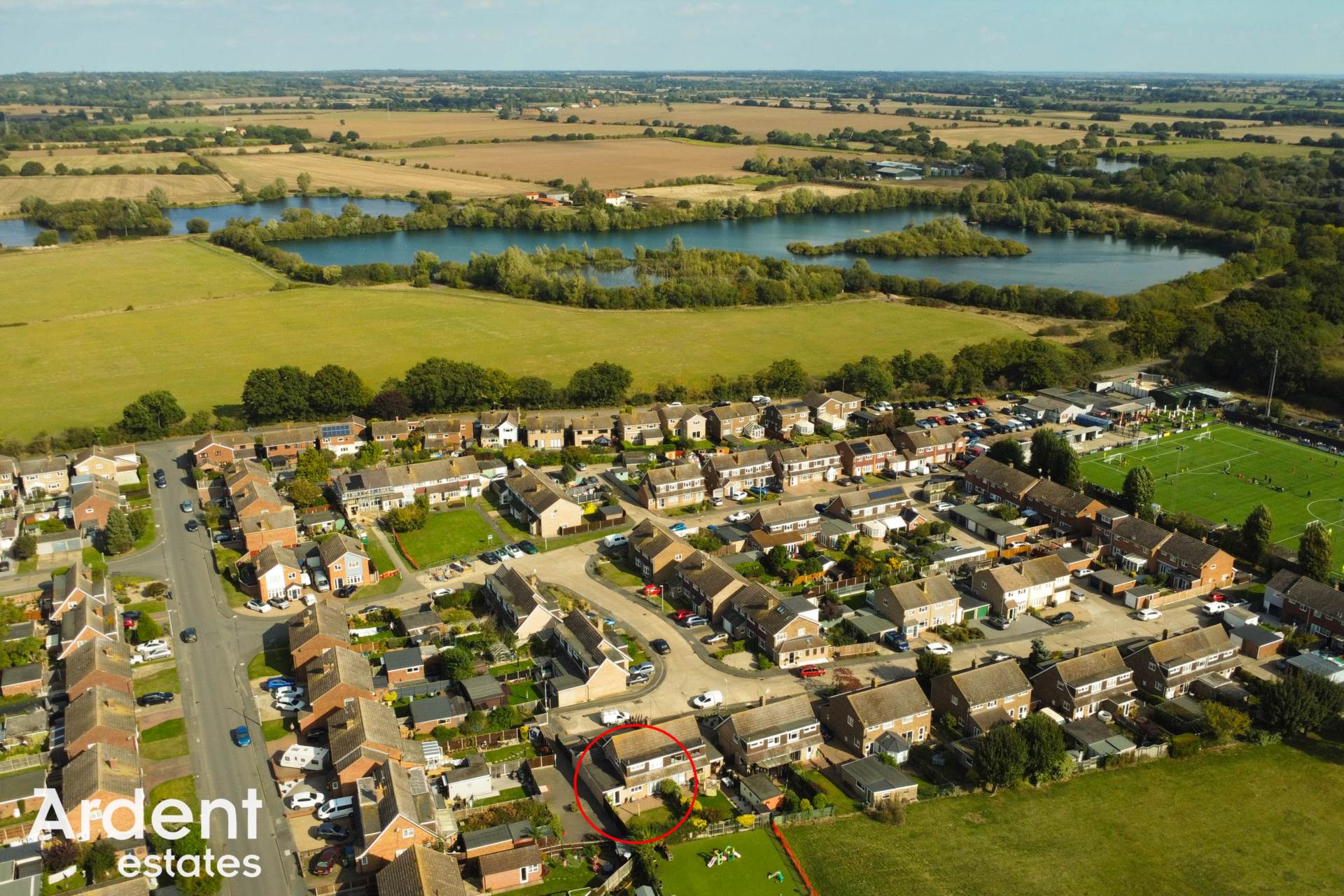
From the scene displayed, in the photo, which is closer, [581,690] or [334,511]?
[581,690]

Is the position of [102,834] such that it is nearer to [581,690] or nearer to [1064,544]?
[581,690]

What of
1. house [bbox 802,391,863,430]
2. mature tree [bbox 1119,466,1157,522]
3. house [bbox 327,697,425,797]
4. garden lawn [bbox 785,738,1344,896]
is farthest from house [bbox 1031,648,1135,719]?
house [bbox 802,391,863,430]

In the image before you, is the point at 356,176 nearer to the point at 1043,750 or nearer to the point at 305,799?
the point at 305,799

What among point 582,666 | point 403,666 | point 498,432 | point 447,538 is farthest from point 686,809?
point 498,432

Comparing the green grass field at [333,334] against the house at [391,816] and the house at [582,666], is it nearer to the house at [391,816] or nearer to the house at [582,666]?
the house at [582,666]

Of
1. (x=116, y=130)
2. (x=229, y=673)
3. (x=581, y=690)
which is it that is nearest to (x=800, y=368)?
(x=581, y=690)

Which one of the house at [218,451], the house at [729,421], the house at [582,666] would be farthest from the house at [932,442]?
the house at [218,451]

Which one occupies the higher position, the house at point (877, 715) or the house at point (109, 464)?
the house at point (109, 464)
